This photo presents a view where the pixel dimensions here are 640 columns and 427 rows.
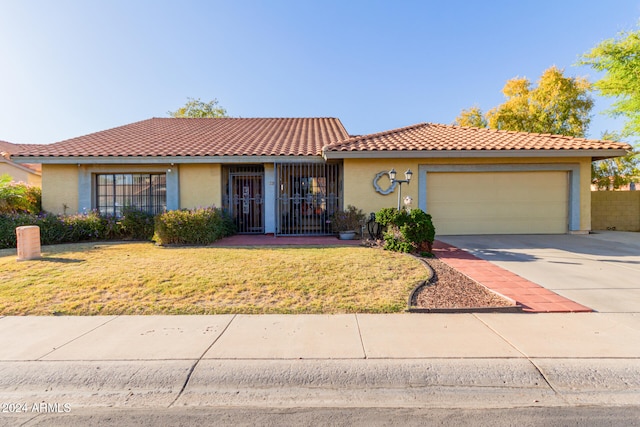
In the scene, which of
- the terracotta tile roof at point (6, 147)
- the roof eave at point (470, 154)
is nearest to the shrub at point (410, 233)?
the roof eave at point (470, 154)

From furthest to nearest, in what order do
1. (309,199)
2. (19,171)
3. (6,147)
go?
(6,147) → (19,171) → (309,199)

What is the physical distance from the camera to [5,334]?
3830 mm

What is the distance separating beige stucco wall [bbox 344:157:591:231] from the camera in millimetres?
10727

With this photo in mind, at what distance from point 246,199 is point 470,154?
7.94 meters

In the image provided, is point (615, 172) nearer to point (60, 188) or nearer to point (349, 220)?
point (349, 220)

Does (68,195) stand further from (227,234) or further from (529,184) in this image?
(529,184)

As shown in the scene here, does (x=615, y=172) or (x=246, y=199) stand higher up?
(x=615, y=172)

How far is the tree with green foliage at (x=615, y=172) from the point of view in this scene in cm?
1777

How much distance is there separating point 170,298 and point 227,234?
19.7 ft

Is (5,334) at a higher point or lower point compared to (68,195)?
lower

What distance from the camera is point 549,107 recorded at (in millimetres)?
18578

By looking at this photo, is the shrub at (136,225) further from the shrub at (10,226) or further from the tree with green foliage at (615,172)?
the tree with green foliage at (615,172)

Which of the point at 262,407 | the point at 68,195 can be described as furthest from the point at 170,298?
the point at 68,195

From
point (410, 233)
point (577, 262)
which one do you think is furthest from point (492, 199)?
point (410, 233)
